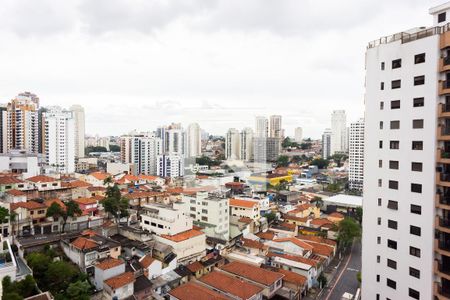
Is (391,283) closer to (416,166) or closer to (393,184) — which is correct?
(393,184)

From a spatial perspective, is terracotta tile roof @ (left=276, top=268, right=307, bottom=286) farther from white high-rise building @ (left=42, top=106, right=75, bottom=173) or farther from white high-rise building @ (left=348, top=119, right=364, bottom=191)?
white high-rise building @ (left=42, top=106, right=75, bottom=173)

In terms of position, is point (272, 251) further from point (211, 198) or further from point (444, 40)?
point (444, 40)

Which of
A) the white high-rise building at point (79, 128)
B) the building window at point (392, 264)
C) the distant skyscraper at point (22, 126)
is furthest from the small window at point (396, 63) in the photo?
the white high-rise building at point (79, 128)

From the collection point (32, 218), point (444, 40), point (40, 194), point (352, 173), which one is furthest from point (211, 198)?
point (352, 173)

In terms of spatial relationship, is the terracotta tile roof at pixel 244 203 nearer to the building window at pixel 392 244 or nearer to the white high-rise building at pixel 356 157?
the building window at pixel 392 244

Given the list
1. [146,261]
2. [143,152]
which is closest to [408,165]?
[146,261]

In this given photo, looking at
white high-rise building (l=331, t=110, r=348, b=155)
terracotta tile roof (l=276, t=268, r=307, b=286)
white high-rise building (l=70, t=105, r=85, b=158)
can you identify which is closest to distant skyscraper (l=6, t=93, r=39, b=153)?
white high-rise building (l=70, t=105, r=85, b=158)

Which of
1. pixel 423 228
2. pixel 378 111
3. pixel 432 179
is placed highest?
pixel 378 111
